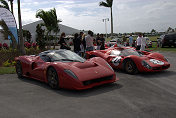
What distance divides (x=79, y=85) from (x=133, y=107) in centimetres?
150

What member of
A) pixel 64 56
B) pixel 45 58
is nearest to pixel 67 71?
pixel 64 56

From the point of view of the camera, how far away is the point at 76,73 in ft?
16.3

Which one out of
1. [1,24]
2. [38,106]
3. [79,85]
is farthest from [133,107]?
[1,24]

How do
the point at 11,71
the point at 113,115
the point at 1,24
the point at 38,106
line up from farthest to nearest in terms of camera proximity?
the point at 1,24 → the point at 11,71 → the point at 38,106 → the point at 113,115

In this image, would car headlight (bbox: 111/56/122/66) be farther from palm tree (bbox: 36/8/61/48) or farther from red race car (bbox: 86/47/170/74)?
palm tree (bbox: 36/8/61/48)

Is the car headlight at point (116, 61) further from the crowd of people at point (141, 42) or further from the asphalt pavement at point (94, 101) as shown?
the crowd of people at point (141, 42)

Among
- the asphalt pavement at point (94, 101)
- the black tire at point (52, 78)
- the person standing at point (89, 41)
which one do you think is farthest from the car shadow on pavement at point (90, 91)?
the person standing at point (89, 41)

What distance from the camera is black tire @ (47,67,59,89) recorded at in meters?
5.22

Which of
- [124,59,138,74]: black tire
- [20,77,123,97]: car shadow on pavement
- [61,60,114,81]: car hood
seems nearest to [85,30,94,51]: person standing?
[124,59,138,74]: black tire

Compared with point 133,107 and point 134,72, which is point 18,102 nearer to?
point 133,107

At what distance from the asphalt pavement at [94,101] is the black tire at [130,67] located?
3.58 feet

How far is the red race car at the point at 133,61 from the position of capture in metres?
7.01

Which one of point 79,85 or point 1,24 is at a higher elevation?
point 1,24

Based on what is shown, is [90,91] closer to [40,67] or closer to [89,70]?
[89,70]
